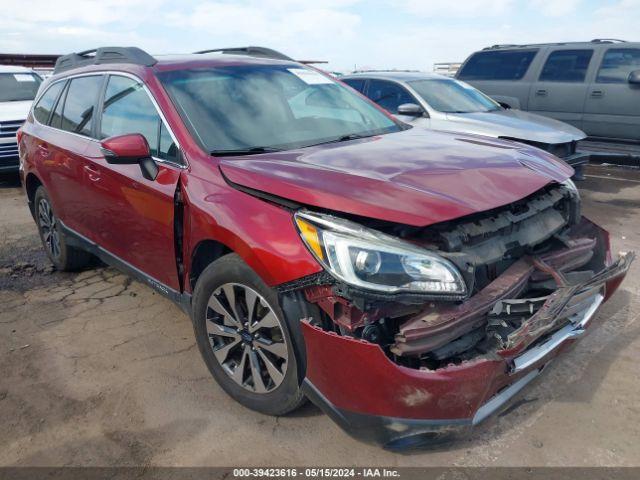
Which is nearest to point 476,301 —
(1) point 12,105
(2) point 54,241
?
(2) point 54,241

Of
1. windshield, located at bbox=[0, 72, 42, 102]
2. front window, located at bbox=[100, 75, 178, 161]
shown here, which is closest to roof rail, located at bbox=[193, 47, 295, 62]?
front window, located at bbox=[100, 75, 178, 161]

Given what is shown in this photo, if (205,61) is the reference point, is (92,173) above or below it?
below

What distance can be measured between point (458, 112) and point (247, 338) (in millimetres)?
5081

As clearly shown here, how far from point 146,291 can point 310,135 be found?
2.04m

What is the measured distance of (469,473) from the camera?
227 cm

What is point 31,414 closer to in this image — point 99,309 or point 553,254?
point 99,309

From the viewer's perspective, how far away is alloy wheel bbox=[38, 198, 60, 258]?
4629mm

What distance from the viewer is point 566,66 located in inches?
335

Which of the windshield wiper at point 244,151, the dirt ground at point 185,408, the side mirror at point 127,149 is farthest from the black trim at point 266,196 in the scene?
the dirt ground at point 185,408

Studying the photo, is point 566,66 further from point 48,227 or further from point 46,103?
point 48,227

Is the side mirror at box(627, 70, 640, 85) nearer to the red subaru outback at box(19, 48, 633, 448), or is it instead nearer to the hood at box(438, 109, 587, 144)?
the hood at box(438, 109, 587, 144)

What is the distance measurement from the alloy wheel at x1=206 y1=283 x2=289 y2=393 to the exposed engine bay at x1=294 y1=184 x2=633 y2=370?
1.09 feet

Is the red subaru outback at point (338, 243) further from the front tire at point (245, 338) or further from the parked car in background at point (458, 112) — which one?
the parked car in background at point (458, 112)

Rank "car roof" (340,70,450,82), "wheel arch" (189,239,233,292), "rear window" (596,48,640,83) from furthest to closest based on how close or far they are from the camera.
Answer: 1. "rear window" (596,48,640,83)
2. "car roof" (340,70,450,82)
3. "wheel arch" (189,239,233,292)
